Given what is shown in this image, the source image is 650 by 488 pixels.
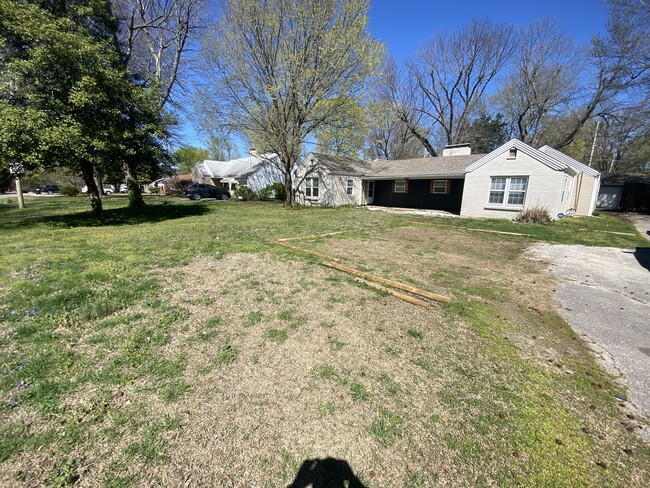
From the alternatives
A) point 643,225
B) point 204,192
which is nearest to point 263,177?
point 204,192

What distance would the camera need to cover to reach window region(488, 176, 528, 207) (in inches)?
575

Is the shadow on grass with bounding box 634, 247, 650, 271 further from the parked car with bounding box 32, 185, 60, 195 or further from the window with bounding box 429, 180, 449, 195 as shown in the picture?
the parked car with bounding box 32, 185, 60, 195

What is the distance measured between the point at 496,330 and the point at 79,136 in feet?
38.8

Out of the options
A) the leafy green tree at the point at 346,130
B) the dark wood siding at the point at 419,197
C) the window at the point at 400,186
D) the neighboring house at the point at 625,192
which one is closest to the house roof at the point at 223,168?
the leafy green tree at the point at 346,130

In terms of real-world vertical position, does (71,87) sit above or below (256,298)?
above

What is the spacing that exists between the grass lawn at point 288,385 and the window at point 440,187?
594 inches

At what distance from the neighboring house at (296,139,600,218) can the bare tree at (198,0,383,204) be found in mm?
4675

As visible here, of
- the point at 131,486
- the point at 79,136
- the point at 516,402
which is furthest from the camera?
the point at 79,136

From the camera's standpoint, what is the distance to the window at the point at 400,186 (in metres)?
21.0

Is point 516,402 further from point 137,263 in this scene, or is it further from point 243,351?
point 137,263

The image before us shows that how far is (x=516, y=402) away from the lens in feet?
8.04

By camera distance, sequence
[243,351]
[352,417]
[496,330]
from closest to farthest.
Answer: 1. [352,417]
2. [243,351]
3. [496,330]

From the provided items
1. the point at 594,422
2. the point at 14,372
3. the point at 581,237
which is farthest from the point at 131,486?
the point at 581,237

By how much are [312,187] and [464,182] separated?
34.9 feet
